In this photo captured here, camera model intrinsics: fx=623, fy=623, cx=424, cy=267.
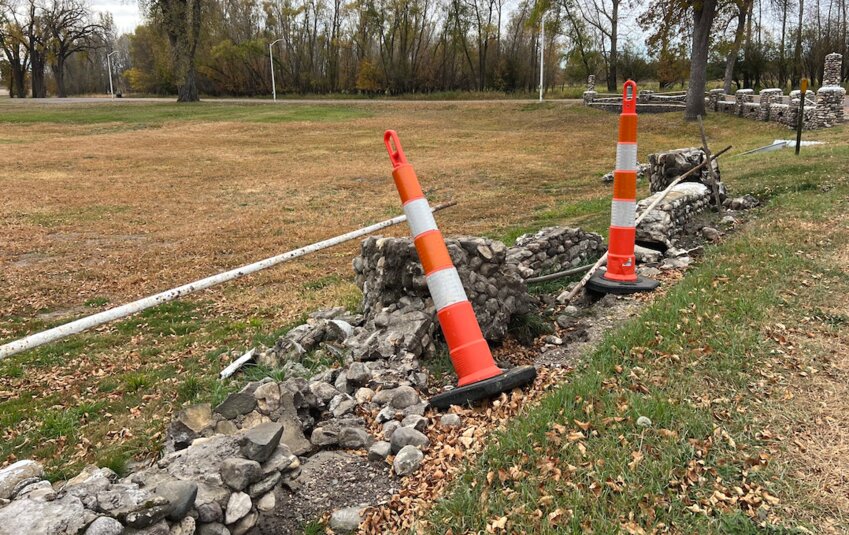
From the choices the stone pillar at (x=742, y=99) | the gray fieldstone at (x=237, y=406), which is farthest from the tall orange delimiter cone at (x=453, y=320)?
the stone pillar at (x=742, y=99)

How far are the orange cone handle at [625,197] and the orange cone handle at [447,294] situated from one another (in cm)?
193

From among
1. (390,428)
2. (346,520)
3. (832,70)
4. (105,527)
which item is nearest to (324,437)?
(390,428)

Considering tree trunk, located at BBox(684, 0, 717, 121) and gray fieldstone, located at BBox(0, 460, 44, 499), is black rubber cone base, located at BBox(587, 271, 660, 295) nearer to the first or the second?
gray fieldstone, located at BBox(0, 460, 44, 499)

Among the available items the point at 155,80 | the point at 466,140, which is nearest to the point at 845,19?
the point at 466,140

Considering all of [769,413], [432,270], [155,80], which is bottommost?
[769,413]

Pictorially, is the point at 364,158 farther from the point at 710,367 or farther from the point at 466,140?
the point at 710,367

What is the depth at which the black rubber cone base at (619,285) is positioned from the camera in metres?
5.23

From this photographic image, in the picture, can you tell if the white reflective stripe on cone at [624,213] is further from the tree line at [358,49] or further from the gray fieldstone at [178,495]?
the tree line at [358,49]

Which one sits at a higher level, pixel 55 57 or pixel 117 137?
pixel 55 57

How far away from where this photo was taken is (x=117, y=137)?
2998cm

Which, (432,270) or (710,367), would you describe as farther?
(432,270)

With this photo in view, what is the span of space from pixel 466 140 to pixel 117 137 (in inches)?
661

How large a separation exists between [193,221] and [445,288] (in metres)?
10.1

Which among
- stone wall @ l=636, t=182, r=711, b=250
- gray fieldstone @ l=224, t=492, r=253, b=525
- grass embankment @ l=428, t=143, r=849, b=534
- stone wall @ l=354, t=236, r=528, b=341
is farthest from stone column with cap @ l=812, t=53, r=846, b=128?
gray fieldstone @ l=224, t=492, r=253, b=525
